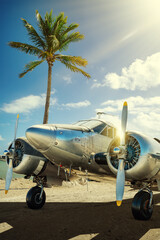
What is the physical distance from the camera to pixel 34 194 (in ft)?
28.3

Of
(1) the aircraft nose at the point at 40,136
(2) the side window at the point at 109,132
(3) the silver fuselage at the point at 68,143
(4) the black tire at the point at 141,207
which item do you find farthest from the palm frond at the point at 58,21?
(4) the black tire at the point at 141,207

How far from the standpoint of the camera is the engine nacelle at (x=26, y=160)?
8.95 meters

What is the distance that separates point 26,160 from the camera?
8922mm

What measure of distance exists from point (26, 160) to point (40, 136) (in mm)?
2538

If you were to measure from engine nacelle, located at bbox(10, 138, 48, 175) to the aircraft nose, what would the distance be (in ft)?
6.96

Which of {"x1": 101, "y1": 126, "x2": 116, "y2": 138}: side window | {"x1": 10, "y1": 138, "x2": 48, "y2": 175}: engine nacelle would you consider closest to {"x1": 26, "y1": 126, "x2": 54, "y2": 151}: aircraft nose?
{"x1": 10, "y1": 138, "x2": 48, "y2": 175}: engine nacelle

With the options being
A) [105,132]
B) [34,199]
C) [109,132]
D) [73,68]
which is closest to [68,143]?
[105,132]

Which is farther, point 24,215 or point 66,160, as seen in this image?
→ point 66,160

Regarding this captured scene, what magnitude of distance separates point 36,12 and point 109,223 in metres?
19.2

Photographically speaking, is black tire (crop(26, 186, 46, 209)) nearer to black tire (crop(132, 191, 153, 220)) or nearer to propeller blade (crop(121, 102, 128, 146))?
black tire (crop(132, 191, 153, 220))

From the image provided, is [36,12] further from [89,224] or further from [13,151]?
[89,224]

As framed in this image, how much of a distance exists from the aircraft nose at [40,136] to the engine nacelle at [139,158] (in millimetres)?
2350

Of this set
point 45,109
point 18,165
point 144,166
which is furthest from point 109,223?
point 45,109

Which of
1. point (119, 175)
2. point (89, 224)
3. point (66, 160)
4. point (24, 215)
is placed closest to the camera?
point (89, 224)
